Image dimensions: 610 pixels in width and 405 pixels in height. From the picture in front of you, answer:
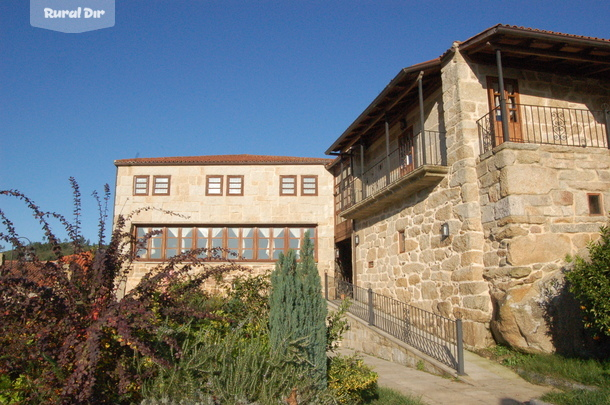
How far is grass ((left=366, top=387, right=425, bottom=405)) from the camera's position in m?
5.87

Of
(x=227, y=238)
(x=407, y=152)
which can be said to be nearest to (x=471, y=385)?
(x=407, y=152)

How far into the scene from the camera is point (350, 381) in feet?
18.8

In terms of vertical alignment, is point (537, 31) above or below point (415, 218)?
above

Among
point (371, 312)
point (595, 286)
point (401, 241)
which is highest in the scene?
point (401, 241)

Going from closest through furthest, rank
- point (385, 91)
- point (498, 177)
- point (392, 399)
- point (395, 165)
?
point (392, 399), point (498, 177), point (385, 91), point (395, 165)

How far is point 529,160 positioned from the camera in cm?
880

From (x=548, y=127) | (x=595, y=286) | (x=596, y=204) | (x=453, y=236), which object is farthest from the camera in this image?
(x=548, y=127)

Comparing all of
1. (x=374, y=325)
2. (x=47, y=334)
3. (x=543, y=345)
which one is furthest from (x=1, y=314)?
(x=374, y=325)

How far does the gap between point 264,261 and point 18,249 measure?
516 inches

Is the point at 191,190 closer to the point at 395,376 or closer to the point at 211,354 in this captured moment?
the point at 395,376

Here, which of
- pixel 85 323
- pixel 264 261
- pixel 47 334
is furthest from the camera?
pixel 264 261

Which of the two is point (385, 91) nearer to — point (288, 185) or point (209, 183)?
point (288, 185)

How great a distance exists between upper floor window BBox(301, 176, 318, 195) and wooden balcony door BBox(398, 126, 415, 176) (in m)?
5.28

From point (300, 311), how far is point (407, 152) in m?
8.41
